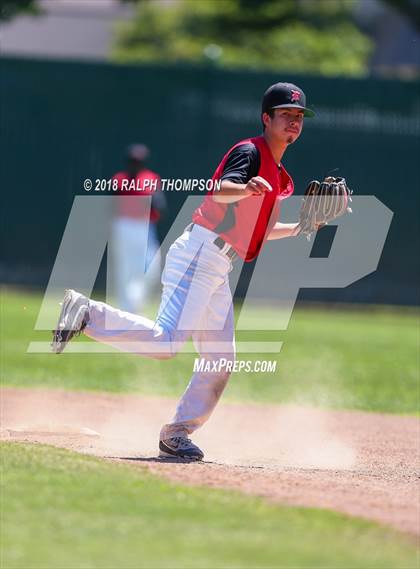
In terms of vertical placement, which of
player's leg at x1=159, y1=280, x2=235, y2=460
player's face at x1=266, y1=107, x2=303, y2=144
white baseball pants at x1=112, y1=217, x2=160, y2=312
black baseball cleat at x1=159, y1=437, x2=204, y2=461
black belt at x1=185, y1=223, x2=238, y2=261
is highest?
white baseball pants at x1=112, y1=217, x2=160, y2=312

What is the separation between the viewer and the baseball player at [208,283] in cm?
696

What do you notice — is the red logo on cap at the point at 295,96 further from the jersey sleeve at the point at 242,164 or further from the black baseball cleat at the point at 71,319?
the black baseball cleat at the point at 71,319

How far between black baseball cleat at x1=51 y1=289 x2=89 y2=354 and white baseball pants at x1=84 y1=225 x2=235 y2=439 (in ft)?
0.19

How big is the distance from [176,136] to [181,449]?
12.3m

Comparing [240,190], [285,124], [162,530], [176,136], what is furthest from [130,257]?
[162,530]

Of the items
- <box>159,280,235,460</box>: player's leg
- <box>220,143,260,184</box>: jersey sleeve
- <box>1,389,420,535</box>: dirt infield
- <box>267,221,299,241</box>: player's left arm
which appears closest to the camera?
<box>1,389,420,535</box>: dirt infield

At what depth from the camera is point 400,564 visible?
16.0ft

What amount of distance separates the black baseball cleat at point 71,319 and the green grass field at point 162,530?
38.6 inches

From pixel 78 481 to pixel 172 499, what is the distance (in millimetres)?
560

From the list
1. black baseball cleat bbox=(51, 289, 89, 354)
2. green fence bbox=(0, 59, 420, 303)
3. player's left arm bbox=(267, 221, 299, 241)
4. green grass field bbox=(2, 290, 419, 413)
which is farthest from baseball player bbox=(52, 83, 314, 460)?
green fence bbox=(0, 59, 420, 303)

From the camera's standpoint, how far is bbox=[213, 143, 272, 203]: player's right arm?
6.63 meters

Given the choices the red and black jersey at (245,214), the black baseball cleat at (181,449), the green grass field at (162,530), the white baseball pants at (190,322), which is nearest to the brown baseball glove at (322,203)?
the red and black jersey at (245,214)

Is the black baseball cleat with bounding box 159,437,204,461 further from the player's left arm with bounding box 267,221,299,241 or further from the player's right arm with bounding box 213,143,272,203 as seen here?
the player's right arm with bounding box 213,143,272,203

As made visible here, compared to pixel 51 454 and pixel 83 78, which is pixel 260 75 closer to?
pixel 83 78
